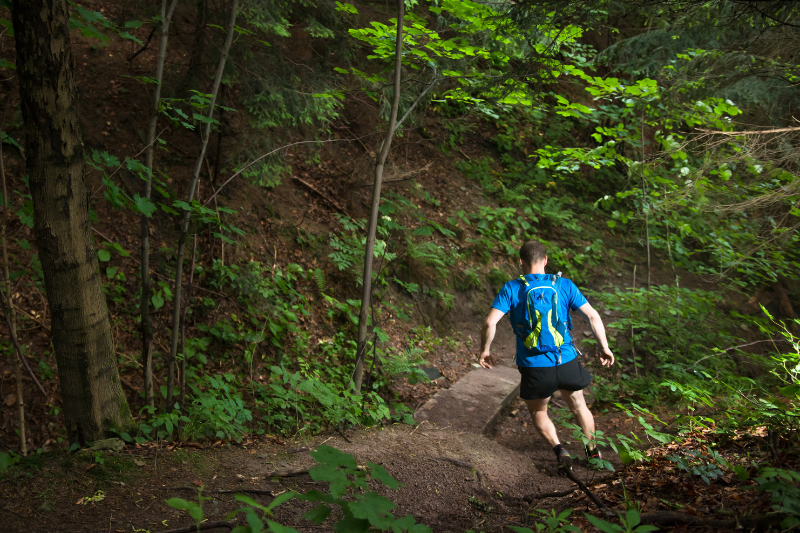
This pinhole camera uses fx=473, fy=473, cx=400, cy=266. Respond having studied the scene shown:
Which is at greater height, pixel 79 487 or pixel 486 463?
pixel 79 487

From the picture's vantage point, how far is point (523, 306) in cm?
429

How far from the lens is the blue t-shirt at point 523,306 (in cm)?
420

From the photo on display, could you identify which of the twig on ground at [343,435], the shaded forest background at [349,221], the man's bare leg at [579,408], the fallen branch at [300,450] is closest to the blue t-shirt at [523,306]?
the man's bare leg at [579,408]

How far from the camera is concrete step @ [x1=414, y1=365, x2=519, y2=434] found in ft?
17.7

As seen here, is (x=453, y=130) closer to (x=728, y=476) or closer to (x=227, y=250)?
(x=227, y=250)

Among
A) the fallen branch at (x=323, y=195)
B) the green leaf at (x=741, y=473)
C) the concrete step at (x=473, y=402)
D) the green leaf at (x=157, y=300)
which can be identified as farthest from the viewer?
the fallen branch at (x=323, y=195)

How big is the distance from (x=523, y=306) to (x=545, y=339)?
1.13 ft

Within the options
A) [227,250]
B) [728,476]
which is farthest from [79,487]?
[227,250]

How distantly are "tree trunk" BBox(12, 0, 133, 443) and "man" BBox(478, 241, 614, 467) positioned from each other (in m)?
3.03

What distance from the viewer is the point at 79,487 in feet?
9.07

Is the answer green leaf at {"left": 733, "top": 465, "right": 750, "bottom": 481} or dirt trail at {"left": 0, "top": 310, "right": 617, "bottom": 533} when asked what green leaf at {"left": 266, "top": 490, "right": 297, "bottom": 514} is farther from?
green leaf at {"left": 733, "top": 465, "right": 750, "bottom": 481}

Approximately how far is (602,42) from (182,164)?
1270 cm

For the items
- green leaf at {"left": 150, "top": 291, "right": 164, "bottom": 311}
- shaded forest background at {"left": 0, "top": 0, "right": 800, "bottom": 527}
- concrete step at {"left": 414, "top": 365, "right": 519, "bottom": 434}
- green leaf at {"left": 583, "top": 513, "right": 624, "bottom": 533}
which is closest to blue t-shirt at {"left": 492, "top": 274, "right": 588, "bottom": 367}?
shaded forest background at {"left": 0, "top": 0, "right": 800, "bottom": 527}

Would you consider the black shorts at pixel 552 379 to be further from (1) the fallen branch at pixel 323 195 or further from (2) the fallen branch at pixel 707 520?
(1) the fallen branch at pixel 323 195
